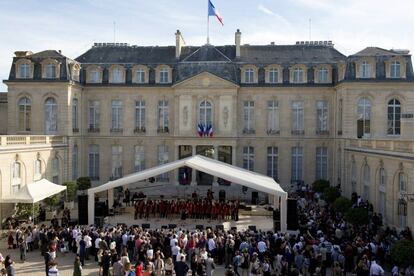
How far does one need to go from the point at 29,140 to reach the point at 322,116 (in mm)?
21980

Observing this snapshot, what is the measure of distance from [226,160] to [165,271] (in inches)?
945

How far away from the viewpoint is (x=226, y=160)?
4031 centimetres

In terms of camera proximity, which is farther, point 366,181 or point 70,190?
point 70,190

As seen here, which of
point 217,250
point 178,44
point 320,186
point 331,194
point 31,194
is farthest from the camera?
point 178,44

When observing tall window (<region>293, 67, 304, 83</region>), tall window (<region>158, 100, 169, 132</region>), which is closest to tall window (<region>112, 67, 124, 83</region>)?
tall window (<region>158, 100, 169, 132</region>)

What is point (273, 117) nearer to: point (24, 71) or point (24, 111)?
point (24, 111)

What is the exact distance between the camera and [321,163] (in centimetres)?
3966

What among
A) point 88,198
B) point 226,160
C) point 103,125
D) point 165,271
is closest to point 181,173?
point 226,160

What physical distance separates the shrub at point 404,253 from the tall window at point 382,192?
827cm

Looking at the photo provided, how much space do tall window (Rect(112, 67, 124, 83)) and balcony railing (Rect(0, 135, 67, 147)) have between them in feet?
22.2

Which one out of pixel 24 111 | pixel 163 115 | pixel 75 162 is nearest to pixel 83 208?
pixel 75 162

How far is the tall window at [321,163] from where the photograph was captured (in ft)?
130

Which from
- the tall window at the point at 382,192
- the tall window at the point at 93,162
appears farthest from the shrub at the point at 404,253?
the tall window at the point at 93,162

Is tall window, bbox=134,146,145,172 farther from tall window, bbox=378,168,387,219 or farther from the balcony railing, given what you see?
tall window, bbox=378,168,387,219
